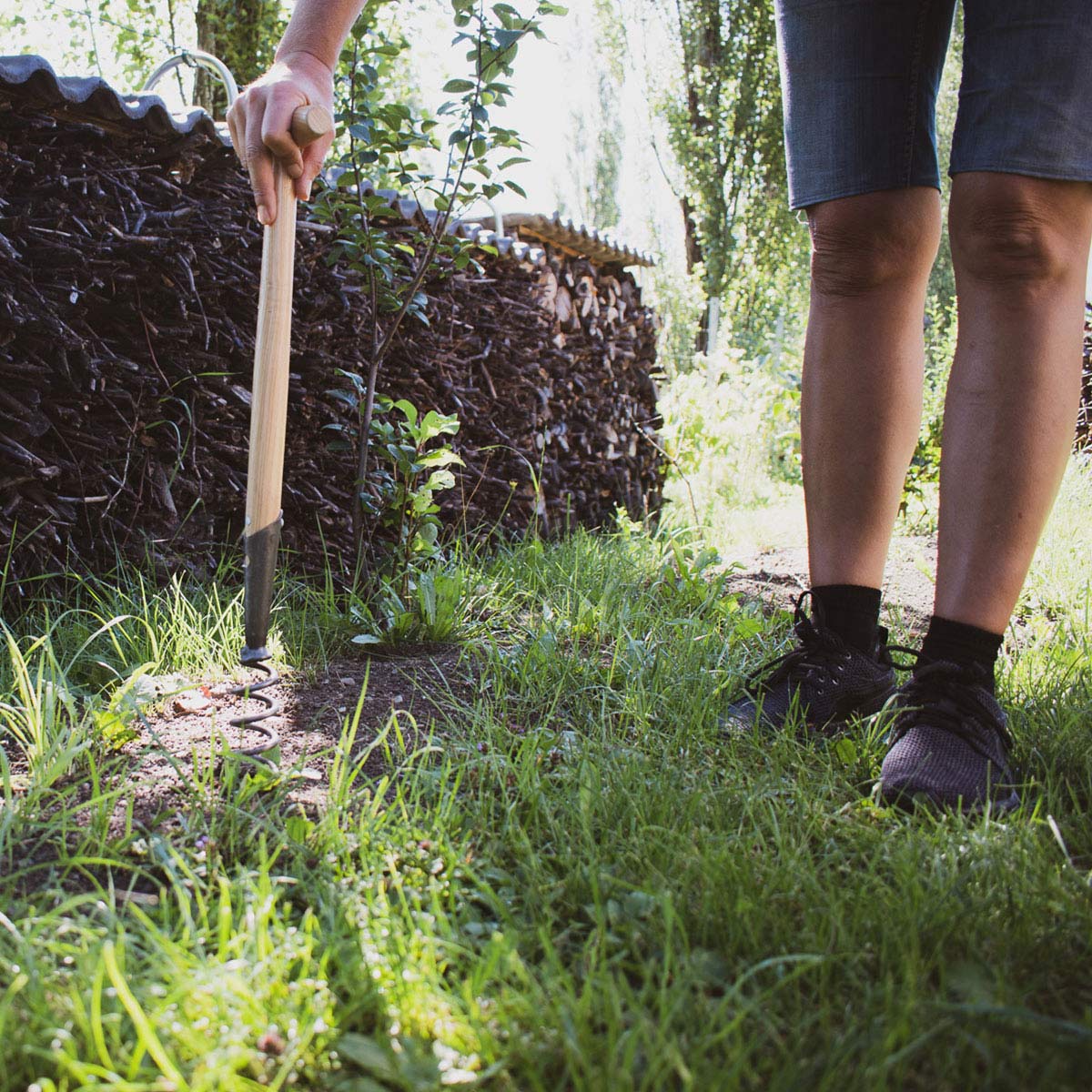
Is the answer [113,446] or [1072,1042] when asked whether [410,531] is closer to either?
[113,446]

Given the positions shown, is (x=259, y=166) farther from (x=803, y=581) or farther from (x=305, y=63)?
(x=803, y=581)

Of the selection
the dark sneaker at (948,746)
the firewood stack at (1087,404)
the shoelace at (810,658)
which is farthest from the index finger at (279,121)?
the firewood stack at (1087,404)

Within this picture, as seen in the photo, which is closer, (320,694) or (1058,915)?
(1058,915)

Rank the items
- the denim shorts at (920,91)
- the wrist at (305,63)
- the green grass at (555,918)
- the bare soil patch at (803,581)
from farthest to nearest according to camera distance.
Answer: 1. the bare soil patch at (803,581)
2. the wrist at (305,63)
3. the denim shorts at (920,91)
4. the green grass at (555,918)

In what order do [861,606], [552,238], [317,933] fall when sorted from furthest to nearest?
[552,238]
[861,606]
[317,933]

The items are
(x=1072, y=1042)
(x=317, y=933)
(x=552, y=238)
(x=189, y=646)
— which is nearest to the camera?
(x=1072, y=1042)

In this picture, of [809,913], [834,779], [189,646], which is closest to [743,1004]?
[809,913]

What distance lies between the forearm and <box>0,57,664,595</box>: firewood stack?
931 millimetres

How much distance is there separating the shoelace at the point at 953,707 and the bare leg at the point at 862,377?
0.85 feet

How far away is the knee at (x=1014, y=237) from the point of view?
1288 millimetres

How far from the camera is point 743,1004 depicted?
2.54 feet

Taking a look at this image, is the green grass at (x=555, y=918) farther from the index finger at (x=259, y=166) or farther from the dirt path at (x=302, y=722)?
the index finger at (x=259, y=166)

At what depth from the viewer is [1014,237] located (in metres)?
1.30

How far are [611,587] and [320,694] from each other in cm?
95
